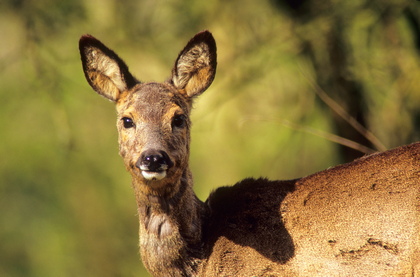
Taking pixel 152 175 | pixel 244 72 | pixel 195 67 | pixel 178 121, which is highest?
pixel 244 72

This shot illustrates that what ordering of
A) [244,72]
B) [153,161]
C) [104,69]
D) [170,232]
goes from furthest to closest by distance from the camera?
[244,72] → [104,69] → [170,232] → [153,161]

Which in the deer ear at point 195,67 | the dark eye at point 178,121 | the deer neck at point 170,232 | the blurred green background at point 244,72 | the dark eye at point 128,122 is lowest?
the deer neck at point 170,232

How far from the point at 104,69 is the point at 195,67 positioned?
79cm

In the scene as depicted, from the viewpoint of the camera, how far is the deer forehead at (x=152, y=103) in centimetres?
546

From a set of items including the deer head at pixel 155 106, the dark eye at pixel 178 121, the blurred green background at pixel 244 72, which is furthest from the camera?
A: the blurred green background at pixel 244 72

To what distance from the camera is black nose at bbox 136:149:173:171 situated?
196 inches

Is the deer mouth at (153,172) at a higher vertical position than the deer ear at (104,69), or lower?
lower

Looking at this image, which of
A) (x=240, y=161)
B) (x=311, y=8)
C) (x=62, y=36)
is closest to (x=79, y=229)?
(x=240, y=161)

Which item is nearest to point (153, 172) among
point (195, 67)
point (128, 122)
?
point (128, 122)

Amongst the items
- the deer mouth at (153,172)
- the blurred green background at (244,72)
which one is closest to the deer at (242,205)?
the deer mouth at (153,172)

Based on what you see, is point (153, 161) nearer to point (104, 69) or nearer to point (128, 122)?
point (128, 122)

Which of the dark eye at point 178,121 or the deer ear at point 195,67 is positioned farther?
the deer ear at point 195,67

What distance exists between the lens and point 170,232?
214 inches

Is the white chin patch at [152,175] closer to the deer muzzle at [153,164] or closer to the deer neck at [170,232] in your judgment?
the deer muzzle at [153,164]
